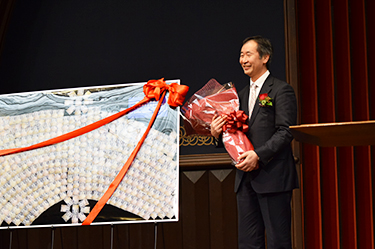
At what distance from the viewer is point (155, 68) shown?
9.81ft

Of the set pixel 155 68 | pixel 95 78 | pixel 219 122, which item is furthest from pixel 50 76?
pixel 219 122

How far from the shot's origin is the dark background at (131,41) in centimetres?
288

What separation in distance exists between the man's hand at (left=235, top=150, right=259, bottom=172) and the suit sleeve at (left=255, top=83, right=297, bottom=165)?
25 mm

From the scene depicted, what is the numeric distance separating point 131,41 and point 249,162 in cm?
165

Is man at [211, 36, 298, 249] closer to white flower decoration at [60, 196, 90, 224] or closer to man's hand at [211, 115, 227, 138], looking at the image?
man's hand at [211, 115, 227, 138]

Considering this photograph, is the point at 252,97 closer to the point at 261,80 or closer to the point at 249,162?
the point at 261,80

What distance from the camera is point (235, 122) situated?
6.31ft

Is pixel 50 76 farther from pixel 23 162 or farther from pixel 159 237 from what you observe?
pixel 159 237

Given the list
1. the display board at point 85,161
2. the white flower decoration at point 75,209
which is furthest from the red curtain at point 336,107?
the white flower decoration at point 75,209

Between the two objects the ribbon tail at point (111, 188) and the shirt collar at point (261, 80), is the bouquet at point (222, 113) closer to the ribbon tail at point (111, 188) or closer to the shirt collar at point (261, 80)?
the shirt collar at point (261, 80)

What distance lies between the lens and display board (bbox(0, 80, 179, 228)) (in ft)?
7.07

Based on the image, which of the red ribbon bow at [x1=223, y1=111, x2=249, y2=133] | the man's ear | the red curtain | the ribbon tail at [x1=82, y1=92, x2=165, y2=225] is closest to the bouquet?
the red ribbon bow at [x1=223, y1=111, x2=249, y2=133]

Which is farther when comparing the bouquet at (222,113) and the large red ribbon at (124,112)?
the large red ribbon at (124,112)

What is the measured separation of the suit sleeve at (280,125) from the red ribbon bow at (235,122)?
0.14 meters
